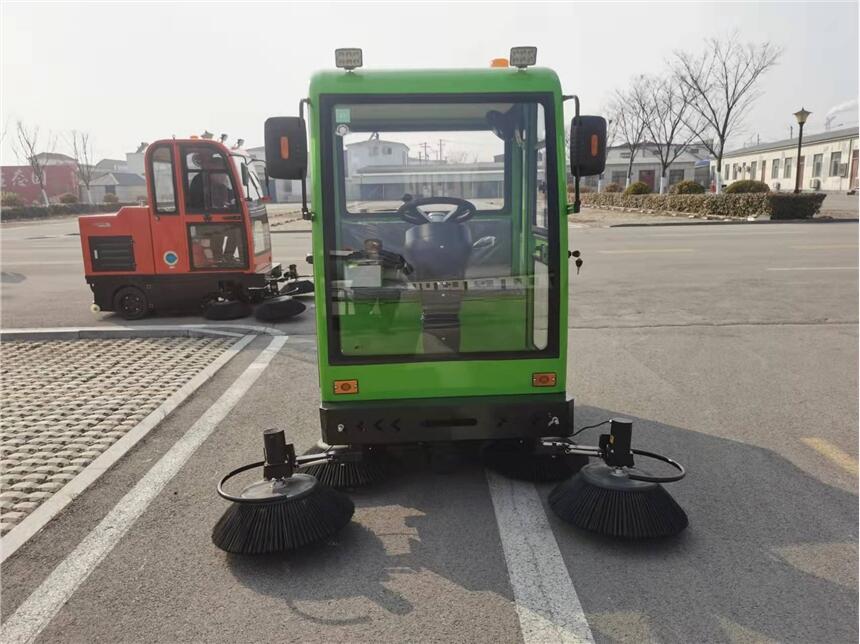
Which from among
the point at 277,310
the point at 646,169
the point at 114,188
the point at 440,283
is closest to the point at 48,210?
the point at 114,188

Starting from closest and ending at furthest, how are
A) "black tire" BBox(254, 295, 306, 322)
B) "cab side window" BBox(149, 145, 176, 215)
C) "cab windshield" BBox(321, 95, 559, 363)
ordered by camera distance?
"cab windshield" BBox(321, 95, 559, 363)
"cab side window" BBox(149, 145, 176, 215)
"black tire" BBox(254, 295, 306, 322)

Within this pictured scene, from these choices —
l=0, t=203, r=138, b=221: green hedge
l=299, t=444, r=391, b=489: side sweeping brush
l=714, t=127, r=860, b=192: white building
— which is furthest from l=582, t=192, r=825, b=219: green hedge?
l=0, t=203, r=138, b=221: green hedge

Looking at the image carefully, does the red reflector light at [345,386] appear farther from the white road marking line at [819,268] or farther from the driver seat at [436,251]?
the white road marking line at [819,268]

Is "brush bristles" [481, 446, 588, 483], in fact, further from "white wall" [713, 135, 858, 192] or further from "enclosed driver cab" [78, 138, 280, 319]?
"white wall" [713, 135, 858, 192]

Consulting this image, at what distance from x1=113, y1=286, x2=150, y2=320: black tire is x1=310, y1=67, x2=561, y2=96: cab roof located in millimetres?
6905

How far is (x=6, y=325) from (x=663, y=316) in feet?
31.1

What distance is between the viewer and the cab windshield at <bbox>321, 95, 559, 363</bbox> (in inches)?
142

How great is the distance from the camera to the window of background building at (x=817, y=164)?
193 ft

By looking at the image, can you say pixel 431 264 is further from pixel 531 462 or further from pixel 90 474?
pixel 90 474

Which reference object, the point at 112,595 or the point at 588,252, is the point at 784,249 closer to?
the point at 588,252

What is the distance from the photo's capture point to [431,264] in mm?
3779

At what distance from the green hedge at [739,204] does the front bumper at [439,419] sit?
1030 inches

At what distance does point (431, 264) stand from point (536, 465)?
1.44m

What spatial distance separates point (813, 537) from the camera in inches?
130
